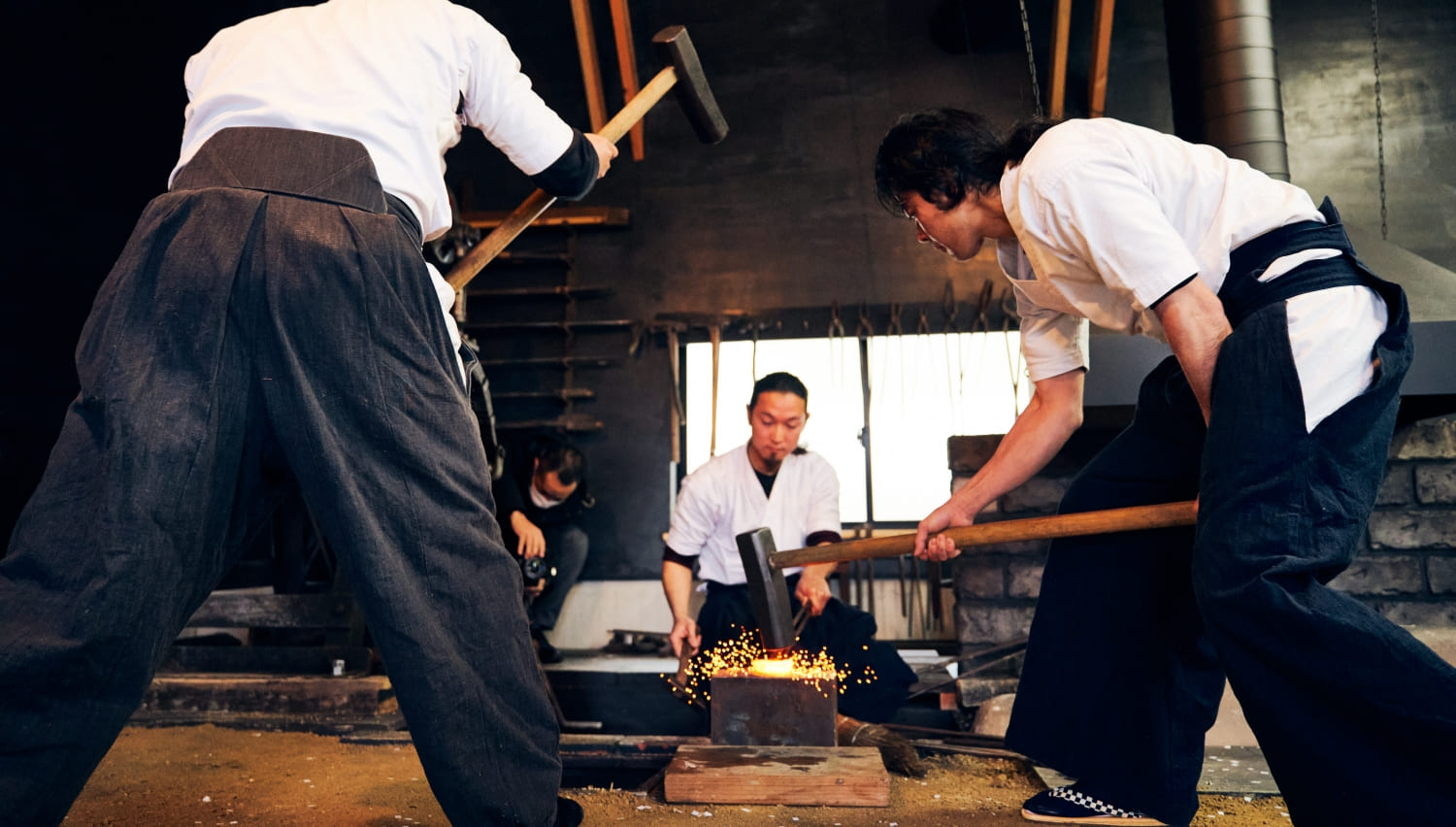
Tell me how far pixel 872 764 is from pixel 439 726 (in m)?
1.21

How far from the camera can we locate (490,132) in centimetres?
170

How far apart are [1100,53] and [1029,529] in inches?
174

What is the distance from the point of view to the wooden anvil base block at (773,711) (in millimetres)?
2383

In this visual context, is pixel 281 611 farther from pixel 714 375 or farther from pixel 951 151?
pixel 951 151

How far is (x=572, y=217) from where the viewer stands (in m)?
6.16

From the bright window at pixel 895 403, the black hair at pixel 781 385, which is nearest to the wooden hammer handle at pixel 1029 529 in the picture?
the black hair at pixel 781 385

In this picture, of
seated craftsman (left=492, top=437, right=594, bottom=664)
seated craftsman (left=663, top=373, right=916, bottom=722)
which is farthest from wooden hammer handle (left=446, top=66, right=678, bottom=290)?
seated craftsman (left=492, top=437, right=594, bottom=664)

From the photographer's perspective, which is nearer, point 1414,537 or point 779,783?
point 779,783

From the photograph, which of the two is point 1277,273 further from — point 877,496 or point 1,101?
point 1,101

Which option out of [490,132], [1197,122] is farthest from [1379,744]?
[1197,122]

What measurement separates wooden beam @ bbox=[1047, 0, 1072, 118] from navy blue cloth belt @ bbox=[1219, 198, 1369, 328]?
13.9 feet

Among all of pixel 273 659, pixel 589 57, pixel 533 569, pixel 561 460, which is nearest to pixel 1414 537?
pixel 533 569

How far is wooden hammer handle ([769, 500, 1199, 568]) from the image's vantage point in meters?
1.69

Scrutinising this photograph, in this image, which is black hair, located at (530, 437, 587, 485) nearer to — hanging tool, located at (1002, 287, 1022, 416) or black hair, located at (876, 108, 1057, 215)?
hanging tool, located at (1002, 287, 1022, 416)
